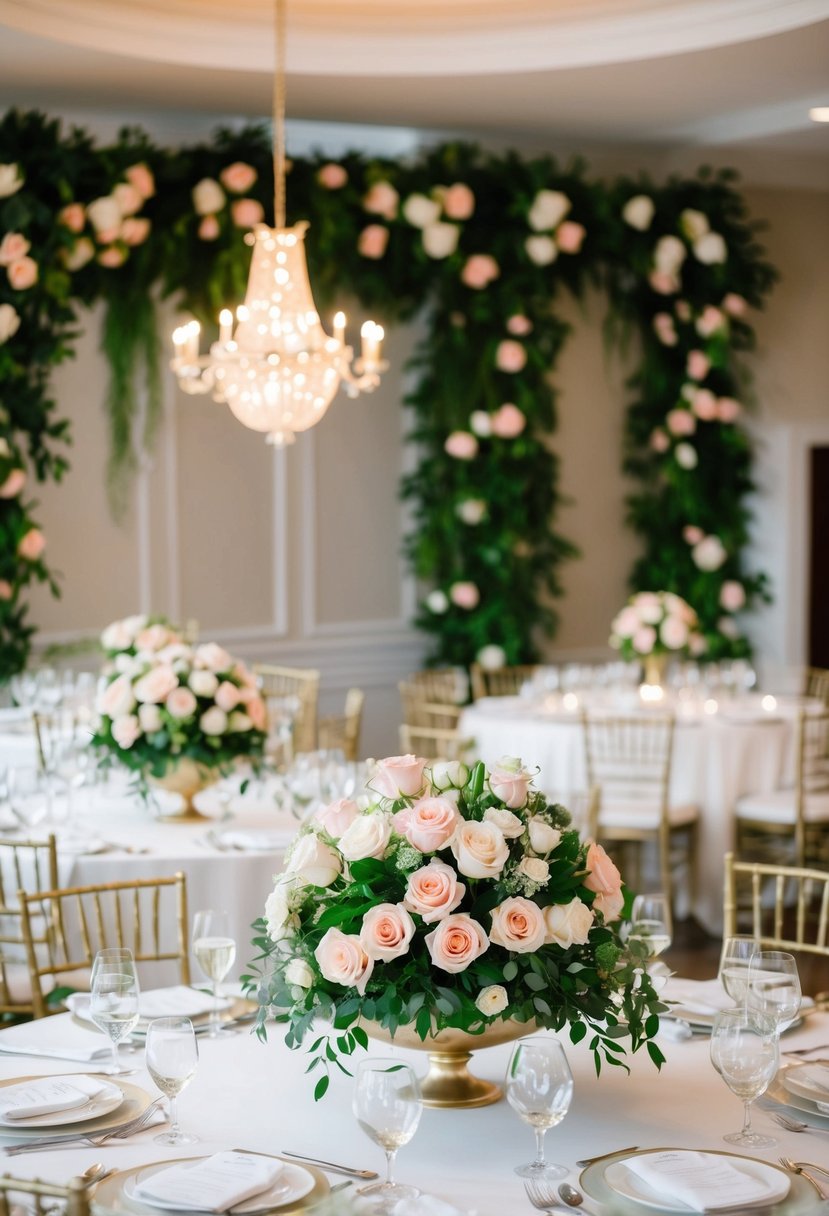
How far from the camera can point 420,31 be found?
6.75m

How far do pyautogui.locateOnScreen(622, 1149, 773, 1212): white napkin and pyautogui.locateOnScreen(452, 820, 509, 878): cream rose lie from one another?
449 millimetres

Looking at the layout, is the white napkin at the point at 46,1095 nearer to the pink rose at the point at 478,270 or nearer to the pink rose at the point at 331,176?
the pink rose at the point at 331,176

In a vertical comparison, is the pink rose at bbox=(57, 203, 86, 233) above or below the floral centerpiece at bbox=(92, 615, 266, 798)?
above

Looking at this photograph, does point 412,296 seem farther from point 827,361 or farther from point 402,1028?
point 402,1028

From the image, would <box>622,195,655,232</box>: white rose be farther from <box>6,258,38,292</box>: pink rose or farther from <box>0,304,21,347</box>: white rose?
<box>0,304,21,347</box>: white rose

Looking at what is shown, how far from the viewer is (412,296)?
8.36m

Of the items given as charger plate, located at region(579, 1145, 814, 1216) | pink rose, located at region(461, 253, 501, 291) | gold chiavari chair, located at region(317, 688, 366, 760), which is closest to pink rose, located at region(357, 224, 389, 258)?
pink rose, located at region(461, 253, 501, 291)

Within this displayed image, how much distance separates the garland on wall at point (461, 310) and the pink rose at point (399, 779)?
189 inches

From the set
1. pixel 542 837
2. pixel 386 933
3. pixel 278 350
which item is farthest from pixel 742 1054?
→ pixel 278 350

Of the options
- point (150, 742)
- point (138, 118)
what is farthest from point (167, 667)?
point (138, 118)

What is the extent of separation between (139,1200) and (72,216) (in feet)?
18.8

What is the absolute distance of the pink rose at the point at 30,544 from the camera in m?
7.01

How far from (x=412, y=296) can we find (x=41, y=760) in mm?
3771

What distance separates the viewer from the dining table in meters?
2.20
